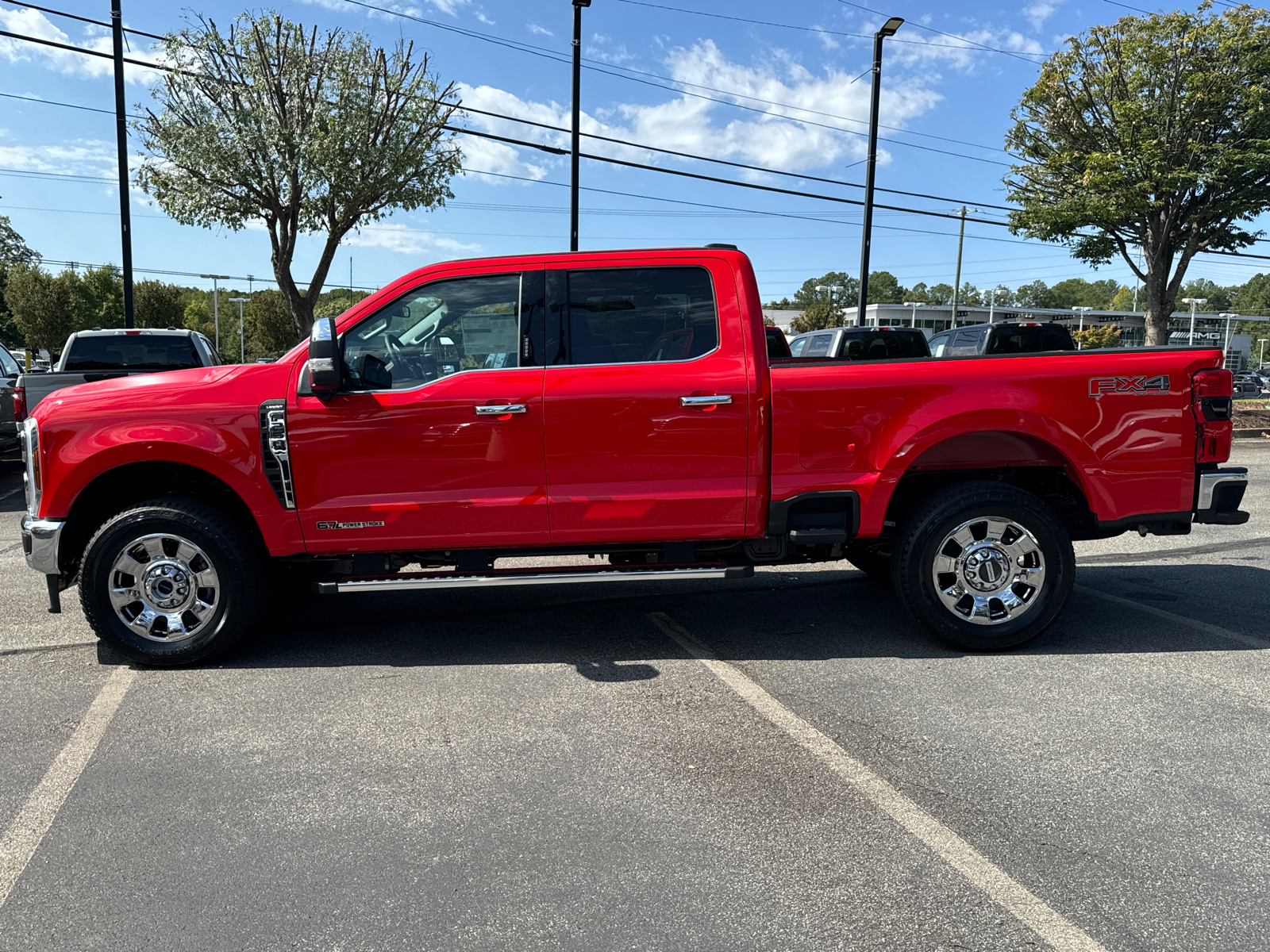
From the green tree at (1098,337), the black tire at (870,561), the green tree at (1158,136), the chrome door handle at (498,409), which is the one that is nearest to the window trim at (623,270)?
the chrome door handle at (498,409)

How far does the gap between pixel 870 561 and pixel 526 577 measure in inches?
103

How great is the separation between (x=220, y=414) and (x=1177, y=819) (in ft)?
14.8

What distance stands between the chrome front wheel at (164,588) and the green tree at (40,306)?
66786 mm

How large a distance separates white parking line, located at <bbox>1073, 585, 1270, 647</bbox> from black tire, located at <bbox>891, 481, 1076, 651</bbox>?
117 centimetres

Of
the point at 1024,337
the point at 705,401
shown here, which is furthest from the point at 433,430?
the point at 1024,337

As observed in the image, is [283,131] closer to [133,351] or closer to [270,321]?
[133,351]

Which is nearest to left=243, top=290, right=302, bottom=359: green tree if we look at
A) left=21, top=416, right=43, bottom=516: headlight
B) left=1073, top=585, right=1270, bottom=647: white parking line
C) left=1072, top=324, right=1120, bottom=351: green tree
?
left=1072, top=324, right=1120, bottom=351: green tree

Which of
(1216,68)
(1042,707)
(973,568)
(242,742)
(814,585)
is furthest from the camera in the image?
(1216,68)

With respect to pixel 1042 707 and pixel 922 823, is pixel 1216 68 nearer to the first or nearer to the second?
pixel 1042 707

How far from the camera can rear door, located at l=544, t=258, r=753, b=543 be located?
4.77 meters

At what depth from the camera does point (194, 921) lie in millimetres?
2648

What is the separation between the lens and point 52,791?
3.47 meters

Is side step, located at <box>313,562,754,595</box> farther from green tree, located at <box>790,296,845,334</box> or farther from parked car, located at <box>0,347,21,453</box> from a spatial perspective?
green tree, located at <box>790,296,845,334</box>

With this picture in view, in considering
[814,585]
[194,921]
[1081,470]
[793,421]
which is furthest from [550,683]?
[1081,470]
